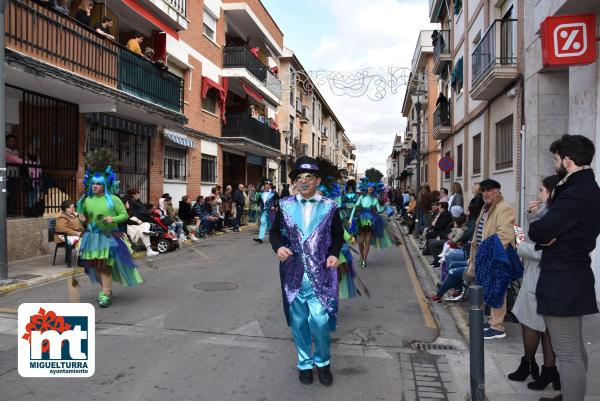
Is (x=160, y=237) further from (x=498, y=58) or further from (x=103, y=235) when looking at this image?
(x=498, y=58)

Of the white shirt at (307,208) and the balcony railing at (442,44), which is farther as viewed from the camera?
the balcony railing at (442,44)

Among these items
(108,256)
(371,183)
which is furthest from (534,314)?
(371,183)

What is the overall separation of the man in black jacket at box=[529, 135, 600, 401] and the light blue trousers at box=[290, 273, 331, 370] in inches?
64.2

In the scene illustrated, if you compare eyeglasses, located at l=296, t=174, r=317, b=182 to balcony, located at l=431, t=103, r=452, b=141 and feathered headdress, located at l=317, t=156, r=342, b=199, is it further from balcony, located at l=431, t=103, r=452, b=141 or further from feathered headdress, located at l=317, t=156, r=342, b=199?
balcony, located at l=431, t=103, r=452, b=141

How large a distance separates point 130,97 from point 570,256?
12079 millimetres

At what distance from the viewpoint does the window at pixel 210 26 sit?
69.3ft

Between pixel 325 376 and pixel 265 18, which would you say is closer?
pixel 325 376

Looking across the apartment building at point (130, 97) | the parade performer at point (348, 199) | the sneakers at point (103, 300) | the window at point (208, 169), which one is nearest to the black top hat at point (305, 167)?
the sneakers at point (103, 300)

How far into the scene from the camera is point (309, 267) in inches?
161

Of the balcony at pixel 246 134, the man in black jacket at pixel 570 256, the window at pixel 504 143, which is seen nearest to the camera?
the man in black jacket at pixel 570 256

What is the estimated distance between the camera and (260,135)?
26250 mm

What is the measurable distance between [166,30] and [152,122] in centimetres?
336

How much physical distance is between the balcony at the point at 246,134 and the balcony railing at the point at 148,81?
5413 mm

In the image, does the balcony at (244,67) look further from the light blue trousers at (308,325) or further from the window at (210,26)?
the light blue trousers at (308,325)
